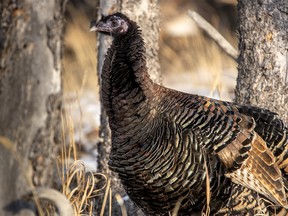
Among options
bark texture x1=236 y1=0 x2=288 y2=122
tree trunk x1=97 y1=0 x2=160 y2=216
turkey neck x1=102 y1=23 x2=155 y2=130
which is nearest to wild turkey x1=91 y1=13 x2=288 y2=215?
turkey neck x1=102 y1=23 x2=155 y2=130

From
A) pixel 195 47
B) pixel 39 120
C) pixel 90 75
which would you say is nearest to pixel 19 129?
pixel 39 120

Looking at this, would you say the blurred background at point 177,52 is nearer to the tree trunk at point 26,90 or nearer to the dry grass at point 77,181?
the dry grass at point 77,181

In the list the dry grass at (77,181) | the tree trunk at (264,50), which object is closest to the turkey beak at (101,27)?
the dry grass at (77,181)

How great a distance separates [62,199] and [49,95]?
0.46 meters

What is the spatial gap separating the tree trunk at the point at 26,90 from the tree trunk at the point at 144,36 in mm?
2403

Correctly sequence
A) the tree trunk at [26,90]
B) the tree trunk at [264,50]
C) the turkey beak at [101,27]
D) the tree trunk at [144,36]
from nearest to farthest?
the tree trunk at [26,90], the turkey beak at [101,27], the tree trunk at [264,50], the tree trunk at [144,36]

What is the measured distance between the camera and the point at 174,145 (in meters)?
4.30

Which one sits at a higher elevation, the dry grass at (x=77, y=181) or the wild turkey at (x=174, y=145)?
the wild turkey at (x=174, y=145)

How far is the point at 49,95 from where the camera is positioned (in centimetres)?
296

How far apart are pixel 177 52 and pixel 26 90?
9.07 meters

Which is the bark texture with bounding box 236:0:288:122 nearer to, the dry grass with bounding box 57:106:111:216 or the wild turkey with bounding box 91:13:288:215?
the wild turkey with bounding box 91:13:288:215

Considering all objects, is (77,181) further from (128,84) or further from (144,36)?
(144,36)

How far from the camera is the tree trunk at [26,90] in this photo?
2.88 meters

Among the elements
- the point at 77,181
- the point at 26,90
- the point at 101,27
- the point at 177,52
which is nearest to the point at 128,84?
the point at 101,27
